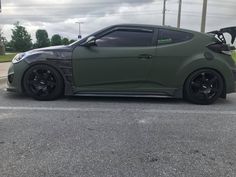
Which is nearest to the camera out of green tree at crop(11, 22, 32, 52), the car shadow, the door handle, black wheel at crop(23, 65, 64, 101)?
the door handle

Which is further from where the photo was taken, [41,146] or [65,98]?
[65,98]

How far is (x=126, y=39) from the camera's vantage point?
627cm

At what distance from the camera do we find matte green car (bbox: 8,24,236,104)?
244 inches

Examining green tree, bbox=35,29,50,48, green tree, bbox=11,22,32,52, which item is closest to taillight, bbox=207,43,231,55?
green tree, bbox=11,22,32,52

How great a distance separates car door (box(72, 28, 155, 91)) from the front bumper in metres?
0.94

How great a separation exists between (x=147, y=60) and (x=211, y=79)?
1.19 metres

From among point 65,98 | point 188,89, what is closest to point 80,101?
point 65,98

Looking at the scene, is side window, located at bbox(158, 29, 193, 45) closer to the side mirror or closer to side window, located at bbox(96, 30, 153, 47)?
side window, located at bbox(96, 30, 153, 47)

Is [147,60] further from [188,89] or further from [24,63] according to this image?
[24,63]

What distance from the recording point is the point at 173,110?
18.8ft

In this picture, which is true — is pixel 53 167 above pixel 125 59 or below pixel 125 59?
below

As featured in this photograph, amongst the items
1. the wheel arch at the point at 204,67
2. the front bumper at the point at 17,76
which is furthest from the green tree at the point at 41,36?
the wheel arch at the point at 204,67

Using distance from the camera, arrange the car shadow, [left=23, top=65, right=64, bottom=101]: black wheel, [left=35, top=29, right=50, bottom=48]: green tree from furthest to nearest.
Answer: [left=35, top=29, right=50, bottom=48]: green tree → the car shadow → [left=23, top=65, right=64, bottom=101]: black wheel

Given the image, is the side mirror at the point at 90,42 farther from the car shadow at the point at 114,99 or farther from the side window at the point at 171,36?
the side window at the point at 171,36
